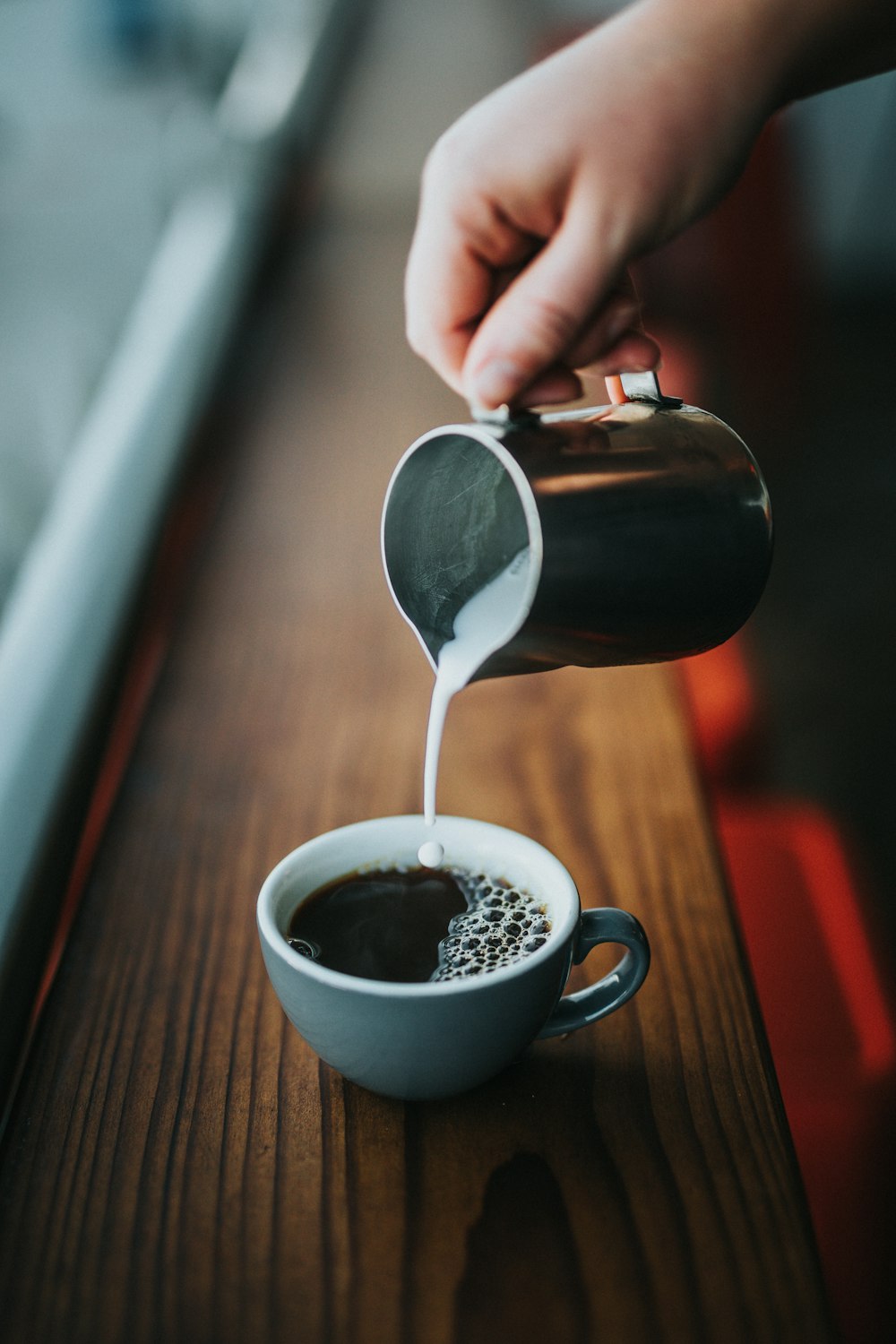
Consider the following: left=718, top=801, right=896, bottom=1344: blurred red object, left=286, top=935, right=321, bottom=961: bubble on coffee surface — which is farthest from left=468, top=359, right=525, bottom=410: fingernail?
left=718, top=801, right=896, bottom=1344: blurred red object

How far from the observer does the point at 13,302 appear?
1532 mm

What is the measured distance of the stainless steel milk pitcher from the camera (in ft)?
1.93

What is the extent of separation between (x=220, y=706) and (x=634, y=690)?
0.42 m

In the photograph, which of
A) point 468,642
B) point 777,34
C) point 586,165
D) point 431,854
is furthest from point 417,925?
point 777,34

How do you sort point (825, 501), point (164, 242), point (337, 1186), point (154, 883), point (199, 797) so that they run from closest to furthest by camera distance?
point (337, 1186) → point (154, 883) → point (199, 797) → point (164, 242) → point (825, 501)

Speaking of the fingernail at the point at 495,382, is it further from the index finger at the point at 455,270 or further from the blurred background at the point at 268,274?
the blurred background at the point at 268,274

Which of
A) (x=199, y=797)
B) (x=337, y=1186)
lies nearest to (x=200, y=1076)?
(x=337, y=1186)

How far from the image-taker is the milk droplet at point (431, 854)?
0.73 meters

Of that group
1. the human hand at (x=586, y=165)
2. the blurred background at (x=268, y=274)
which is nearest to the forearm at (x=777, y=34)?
the human hand at (x=586, y=165)

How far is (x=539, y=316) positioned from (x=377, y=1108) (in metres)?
0.48

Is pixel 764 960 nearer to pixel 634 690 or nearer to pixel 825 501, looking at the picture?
pixel 634 690

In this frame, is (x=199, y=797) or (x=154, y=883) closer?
(x=154, y=883)

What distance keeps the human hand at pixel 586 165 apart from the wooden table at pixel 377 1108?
1.29ft

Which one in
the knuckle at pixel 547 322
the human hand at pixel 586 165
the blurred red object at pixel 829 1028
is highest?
the human hand at pixel 586 165
